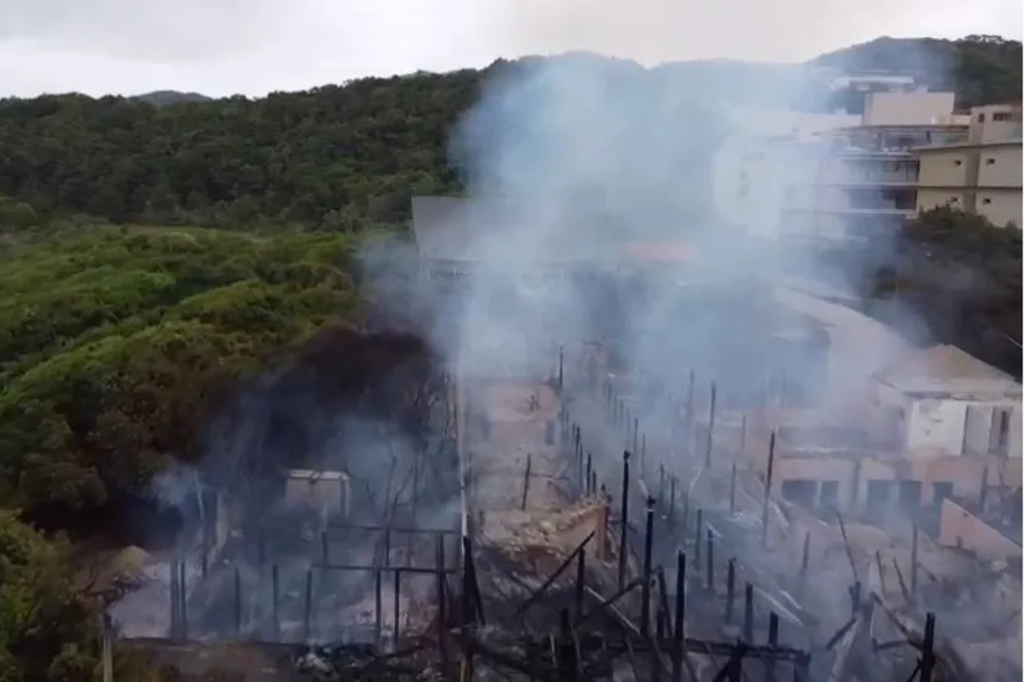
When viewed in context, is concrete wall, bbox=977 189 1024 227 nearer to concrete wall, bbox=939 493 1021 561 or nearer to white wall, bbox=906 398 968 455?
concrete wall, bbox=939 493 1021 561

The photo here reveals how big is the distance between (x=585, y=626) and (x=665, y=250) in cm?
392

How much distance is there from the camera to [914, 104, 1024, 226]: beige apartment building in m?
2.17

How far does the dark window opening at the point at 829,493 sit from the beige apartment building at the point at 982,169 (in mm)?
1205

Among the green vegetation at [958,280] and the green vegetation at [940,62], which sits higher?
the green vegetation at [940,62]

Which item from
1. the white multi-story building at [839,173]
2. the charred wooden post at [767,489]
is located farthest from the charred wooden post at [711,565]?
the white multi-story building at [839,173]

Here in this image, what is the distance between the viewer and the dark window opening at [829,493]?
15.2 feet

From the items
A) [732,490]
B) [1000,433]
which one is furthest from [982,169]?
[732,490]

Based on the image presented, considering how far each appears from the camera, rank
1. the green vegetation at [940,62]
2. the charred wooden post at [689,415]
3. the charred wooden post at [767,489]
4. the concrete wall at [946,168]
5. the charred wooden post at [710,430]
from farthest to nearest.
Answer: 1. the charred wooden post at [689,415]
2. the charred wooden post at [710,430]
3. the charred wooden post at [767,489]
4. the concrete wall at [946,168]
5. the green vegetation at [940,62]

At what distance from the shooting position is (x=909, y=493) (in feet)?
14.9

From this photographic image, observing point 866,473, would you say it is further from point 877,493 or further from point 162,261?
point 162,261

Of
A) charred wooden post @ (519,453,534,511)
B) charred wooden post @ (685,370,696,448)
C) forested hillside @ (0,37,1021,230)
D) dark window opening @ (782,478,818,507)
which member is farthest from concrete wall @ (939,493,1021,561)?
forested hillside @ (0,37,1021,230)

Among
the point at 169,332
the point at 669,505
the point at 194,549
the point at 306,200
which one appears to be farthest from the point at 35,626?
the point at 306,200

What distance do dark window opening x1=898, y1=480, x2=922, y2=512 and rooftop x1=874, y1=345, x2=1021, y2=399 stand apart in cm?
36

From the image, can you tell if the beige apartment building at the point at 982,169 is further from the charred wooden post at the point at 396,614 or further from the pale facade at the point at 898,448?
the charred wooden post at the point at 396,614
